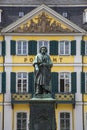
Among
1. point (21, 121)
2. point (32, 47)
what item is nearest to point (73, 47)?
point (32, 47)

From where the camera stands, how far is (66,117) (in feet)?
140

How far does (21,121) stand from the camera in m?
42.4

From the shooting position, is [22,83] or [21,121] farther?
[22,83]

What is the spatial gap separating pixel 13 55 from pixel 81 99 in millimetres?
6308

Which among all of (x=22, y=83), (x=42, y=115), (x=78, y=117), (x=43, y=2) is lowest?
(x=78, y=117)

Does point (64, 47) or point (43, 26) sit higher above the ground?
point (43, 26)

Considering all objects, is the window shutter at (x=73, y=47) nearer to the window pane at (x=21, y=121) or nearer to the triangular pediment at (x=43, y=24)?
the triangular pediment at (x=43, y=24)

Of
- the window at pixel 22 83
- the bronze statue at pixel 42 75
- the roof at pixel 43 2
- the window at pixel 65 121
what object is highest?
the roof at pixel 43 2

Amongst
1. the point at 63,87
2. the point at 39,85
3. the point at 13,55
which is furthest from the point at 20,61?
the point at 39,85

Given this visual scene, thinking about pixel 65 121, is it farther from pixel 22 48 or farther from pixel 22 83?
pixel 22 48

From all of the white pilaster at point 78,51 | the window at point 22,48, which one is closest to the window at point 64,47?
the white pilaster at point 78,51

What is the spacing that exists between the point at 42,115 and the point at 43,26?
20840 mm

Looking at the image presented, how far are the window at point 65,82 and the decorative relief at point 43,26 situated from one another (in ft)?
11.4

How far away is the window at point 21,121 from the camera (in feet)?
138
